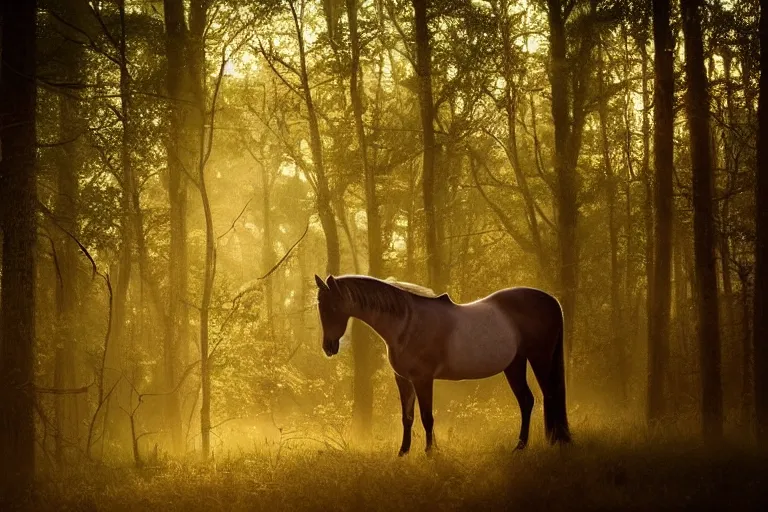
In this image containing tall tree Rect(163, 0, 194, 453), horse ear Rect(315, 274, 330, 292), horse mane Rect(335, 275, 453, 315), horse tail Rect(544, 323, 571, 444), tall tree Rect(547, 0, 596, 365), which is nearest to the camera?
horse ear Rect(315, 274, 330, 292)

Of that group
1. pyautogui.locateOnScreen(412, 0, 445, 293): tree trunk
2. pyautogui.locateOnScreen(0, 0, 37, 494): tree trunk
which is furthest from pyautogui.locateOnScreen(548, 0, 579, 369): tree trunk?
pyautogui.locateOnScreen(0, 0, 37, 494): tree trunk

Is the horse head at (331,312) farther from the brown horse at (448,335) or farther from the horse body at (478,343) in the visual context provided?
the horse body at (478,343)

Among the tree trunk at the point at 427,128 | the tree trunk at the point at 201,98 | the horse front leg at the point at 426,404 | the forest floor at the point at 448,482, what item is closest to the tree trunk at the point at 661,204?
the forest floor at the point at 448,482

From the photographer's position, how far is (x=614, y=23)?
805 inches

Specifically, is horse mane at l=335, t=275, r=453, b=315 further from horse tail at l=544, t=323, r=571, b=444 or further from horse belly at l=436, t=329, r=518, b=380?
Answer: horse tail at l=544, t=323, r=571, b=444

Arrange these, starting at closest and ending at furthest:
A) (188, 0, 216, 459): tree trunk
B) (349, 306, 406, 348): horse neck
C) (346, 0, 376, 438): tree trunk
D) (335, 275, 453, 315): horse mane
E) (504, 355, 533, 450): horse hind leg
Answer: (335, 275, 453, 315): horse mane
(349, 306, 406, 348): horse neck
(504, 355, 533, 450): horse hind leg
(188, 0, 216, 459): tree trunk
(346, 0, 376, 438): tree trunk

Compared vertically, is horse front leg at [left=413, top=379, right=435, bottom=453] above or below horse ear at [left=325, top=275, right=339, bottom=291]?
below

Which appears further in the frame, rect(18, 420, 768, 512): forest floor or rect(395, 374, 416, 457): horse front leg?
rect(395, 374, 416, 457): horse front leg

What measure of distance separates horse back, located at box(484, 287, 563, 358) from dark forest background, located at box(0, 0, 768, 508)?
1.98 metres

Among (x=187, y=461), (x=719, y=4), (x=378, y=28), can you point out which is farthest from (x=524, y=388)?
(x=719, y=4)

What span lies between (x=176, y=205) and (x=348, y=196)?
1063cm

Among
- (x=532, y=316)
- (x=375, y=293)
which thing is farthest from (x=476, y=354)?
(x=375, y=293)

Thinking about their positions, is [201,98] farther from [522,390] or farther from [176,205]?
[522,390]

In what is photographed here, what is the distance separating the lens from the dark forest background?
1217 centimetres
